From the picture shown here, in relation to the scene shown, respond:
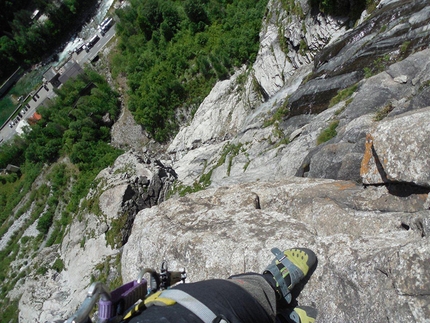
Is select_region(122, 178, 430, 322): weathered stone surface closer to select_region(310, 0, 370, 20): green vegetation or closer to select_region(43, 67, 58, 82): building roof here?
select_region(310, 0, 370, 20): green vegetation

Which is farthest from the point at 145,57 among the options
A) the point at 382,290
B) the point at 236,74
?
the point at 382,290

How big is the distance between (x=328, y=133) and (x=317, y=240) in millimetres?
7194

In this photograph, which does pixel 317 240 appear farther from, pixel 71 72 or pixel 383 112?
pixel 71 72

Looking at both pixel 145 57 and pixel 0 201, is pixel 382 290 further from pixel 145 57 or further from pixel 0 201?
pixel 0 201

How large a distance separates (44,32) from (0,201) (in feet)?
99.7

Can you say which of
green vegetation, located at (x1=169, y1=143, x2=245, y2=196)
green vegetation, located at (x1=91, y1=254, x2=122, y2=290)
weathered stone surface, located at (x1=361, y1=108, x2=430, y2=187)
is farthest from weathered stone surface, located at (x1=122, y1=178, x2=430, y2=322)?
green vegetation, located at (x1=169, y1=143, x2=245, y2=196)

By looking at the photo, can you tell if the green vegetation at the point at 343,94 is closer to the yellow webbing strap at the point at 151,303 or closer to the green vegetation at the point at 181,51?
the yellow webbing strap at the point at 151,303

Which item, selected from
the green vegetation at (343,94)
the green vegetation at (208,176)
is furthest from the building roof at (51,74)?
the green vegetation at (343,94)

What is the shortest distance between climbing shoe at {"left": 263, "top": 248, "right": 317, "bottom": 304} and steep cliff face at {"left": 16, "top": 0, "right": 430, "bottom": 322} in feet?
0.87

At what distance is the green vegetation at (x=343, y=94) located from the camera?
44.8ft

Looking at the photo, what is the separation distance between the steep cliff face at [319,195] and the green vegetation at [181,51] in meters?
8.80

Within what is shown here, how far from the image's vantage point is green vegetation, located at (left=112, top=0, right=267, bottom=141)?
3162 cm

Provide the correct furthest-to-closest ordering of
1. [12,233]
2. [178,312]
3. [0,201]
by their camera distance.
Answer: [0,201], [12,233], [178,312]

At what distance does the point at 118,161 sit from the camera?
2306 centimetres
